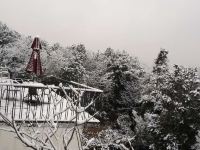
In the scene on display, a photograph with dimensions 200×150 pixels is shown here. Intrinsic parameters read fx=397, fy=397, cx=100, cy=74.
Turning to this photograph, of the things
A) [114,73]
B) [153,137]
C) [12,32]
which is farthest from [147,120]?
[12,32]

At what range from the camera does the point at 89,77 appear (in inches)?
1921

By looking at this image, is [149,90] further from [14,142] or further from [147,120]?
[14,142]

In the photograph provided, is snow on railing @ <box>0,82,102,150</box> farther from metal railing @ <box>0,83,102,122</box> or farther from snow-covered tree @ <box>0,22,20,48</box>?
snow-covered tree @ <box>0,22,20,48</box>

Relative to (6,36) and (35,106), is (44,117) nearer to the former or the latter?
(35,106)

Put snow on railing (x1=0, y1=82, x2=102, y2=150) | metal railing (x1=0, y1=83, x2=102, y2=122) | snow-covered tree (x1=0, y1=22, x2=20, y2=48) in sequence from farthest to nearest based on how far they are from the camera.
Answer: snow-covered tree (x1=0, y1=22, x2=20, y2=48), metal railing (x1=0, y1=83, x2=102, y2=122), snow on railing (x1=0, y1=82, x2=102, y2=150)

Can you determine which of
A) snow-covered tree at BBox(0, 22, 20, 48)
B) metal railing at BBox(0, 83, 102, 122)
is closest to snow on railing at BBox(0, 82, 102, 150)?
metal railing at BBox(0, 83, 102, 122)

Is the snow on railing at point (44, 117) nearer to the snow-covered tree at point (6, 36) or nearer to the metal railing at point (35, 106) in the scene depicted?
the metal railing at point (35, 106)

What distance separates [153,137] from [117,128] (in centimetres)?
713

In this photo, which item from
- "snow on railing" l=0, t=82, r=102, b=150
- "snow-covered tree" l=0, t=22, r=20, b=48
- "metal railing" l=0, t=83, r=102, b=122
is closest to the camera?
"snow on railing" l=0, t=82, r=102, b=150

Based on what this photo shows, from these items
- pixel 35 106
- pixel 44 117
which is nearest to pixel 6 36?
pixel 35 106

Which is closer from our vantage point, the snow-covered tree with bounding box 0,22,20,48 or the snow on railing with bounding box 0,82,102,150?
the snow on railing with bounding box 0,82,102,150

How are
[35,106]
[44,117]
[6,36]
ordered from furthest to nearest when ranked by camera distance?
[6,36]
[35,106]
[44,117]

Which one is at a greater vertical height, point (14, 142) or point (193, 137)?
point (14, 142)

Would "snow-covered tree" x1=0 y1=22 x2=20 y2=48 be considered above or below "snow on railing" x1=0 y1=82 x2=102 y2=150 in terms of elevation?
above
